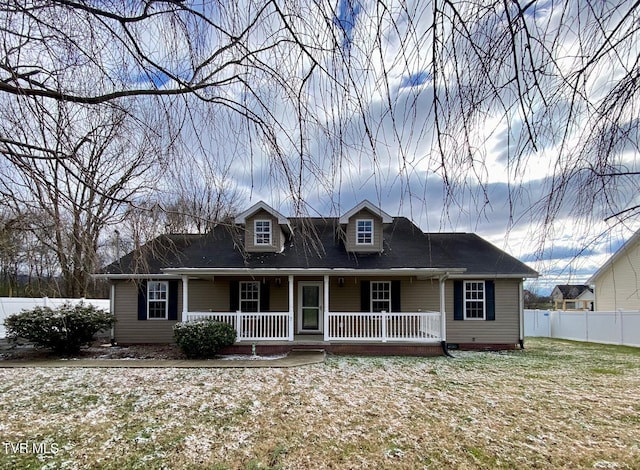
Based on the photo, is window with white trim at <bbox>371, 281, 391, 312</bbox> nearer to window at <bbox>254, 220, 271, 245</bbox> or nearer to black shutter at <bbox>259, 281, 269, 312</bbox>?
black shutter at <bbox>259, 281, 269, 312</bbox>

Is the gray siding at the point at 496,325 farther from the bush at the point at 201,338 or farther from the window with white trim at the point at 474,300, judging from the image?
the bush at the point at 201,338

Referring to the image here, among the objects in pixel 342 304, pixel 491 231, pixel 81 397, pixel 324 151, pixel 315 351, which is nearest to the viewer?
pixel 491 231

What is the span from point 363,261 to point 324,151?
11231 millimetres

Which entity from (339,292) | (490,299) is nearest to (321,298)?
(339,292)

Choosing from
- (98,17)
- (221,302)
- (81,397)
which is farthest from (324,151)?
(221,302)

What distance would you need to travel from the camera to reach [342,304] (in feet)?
48.2

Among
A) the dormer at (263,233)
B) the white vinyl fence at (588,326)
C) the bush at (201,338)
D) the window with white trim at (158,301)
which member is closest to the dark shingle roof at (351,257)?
the dormer at (263,233)


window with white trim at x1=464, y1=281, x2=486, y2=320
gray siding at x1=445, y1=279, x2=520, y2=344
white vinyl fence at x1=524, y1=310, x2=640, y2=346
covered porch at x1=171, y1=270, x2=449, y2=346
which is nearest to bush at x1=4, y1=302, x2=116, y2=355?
covered porch at x1=171, y1=270, x2=449, y2=346

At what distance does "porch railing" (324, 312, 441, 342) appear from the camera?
12.7 m

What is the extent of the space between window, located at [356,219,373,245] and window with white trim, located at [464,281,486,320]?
3775 millimetres

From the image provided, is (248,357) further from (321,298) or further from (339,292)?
(339,292)

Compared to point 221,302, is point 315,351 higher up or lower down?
lower down

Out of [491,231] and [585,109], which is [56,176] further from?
[585,109]

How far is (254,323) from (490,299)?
8.19 meters
